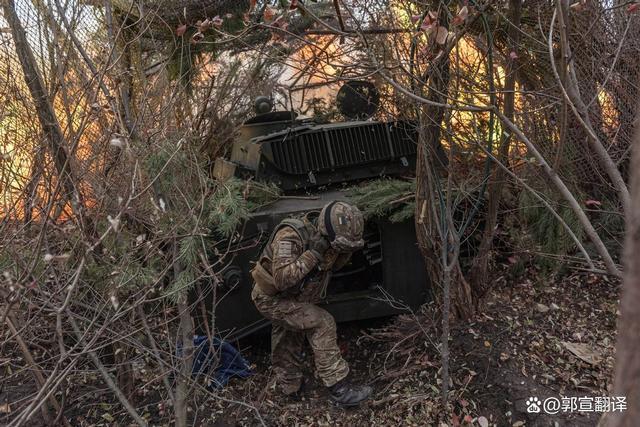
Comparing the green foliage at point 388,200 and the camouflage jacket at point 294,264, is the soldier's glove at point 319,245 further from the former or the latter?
the green foliage at point 388,200

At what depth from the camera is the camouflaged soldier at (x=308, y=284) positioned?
3721 millimetres

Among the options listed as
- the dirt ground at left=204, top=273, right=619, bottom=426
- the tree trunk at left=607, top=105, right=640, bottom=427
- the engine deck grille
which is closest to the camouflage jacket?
the dirt ground at left=204, top=273, right=619, bottom=426

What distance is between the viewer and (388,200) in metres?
4.14

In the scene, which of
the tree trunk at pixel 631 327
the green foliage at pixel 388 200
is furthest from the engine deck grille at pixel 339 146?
the tree trunk at pixel 631 327

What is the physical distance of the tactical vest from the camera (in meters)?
3.86

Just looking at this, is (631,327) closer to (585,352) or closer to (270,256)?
(270,256)

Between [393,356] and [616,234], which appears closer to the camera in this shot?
[393,356]

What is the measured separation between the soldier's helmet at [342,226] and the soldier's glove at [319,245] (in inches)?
Result: 2.7

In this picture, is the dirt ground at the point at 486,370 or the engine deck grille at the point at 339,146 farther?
the engine deck grille at the point at 339,146

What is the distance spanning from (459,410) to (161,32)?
14.2 ft

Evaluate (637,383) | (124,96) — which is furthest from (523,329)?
(637,383)

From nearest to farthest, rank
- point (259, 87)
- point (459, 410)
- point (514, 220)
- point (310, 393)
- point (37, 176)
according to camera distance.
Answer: point (37, 176) → point (459, 410) → point (310, 393) → point (514, 220) → point (259, 87)

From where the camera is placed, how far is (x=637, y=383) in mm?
690

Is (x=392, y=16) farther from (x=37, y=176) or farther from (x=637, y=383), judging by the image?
(x=637, y=383)
